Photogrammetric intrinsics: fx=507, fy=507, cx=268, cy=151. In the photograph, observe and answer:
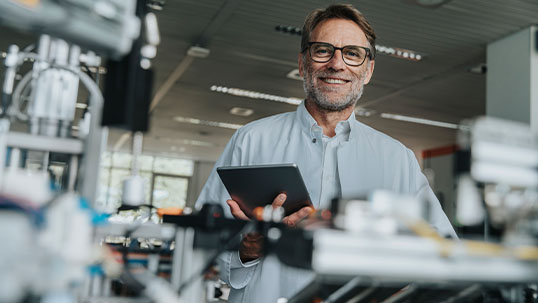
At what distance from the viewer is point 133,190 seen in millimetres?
912

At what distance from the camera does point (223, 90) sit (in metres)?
7.80

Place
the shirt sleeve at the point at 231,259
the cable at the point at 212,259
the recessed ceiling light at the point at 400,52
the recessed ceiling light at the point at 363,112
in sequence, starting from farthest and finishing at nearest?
the recessed ceiling light at the point at 363,112 < the recessed ceiling light at the point at 400,52 < the shirt sleeve at the point at 231,259 < the cable at the point at 212,259

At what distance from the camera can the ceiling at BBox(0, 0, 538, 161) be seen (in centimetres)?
466

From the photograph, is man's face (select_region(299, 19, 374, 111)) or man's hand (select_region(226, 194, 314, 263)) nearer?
man's hand (select_region(226, 194, 314, 263))

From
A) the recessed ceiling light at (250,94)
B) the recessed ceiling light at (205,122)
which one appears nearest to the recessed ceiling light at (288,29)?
the recessed ceiling light at (250,94)

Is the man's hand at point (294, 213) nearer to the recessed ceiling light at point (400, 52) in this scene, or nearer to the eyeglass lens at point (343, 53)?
the eyeglass lens at point (343, 53)

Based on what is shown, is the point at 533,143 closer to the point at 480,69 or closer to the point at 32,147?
the point at 32,147

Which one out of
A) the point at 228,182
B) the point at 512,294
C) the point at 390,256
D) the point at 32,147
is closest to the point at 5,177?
the point at 32,147

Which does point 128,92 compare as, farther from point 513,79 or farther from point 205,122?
point 205,122

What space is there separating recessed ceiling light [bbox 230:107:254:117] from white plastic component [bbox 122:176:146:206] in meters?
7.93

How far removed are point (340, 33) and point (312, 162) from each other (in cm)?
45

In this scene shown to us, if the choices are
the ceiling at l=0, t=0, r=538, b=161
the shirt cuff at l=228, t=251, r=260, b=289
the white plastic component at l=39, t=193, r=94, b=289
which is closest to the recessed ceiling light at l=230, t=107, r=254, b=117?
the ceiling at l=0, t=0, r=538, b=161

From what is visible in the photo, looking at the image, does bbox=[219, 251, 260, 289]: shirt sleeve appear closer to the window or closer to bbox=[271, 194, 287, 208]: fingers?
bbox=[271, 194, 287, 208]: fingers

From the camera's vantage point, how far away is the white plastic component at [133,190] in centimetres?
91
